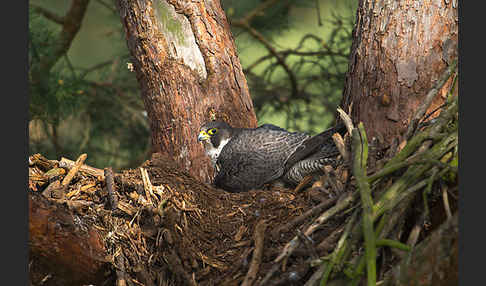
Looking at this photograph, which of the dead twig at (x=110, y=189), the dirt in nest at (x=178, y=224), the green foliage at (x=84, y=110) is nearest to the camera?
the dirt in nest at (x=178, y=224)

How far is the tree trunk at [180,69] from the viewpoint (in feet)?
10.4

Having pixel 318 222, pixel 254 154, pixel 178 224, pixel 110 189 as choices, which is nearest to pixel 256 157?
pixel 254 154

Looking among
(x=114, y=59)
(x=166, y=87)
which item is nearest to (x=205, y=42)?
(x=166, y=87)

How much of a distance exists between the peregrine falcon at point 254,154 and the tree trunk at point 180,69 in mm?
128

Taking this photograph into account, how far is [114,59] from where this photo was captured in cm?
574

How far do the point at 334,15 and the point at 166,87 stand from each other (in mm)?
2575

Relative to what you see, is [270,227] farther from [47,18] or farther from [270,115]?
[47,18]

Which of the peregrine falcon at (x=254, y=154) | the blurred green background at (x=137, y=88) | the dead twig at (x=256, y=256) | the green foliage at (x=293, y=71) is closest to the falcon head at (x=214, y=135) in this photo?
the peregrine falcon at (x=254, y=154)

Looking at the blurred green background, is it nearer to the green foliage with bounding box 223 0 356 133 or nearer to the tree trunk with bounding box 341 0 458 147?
the green foliage with bounding box 223 0 356 133

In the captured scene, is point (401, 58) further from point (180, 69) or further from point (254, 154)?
point (180, 69)

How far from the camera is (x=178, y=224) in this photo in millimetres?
2391

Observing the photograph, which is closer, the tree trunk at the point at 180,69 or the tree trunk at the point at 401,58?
the tree trunk at the point at 401,58

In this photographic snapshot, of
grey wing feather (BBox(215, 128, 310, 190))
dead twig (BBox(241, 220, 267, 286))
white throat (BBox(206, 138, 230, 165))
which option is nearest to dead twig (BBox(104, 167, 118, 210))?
dead twig (BBox(241, 220, 267, 286))

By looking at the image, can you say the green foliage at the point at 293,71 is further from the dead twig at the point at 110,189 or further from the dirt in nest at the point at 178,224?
the dead twig at the point at 110,189
